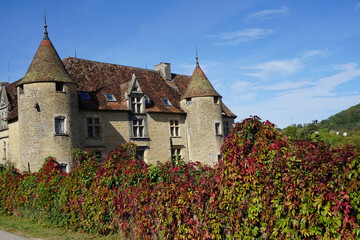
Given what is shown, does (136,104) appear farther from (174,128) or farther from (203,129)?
(203,129)

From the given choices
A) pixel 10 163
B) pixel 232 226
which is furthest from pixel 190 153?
pixel 232 226

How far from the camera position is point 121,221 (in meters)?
7.74

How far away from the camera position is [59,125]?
2038 centimetres

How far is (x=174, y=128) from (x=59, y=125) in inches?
377

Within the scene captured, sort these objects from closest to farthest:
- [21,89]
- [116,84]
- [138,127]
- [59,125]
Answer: [59,125], [21,89], [138,127], [116,84]

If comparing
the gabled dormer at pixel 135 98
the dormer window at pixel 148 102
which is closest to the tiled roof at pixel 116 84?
the dormer window at pixel 148 102

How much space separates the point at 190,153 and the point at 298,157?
2274 centimetres

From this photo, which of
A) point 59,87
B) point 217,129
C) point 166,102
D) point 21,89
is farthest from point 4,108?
point 217,129

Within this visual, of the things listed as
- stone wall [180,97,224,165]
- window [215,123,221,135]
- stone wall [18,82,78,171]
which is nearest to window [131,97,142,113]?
stone wall [180,97,224,165]

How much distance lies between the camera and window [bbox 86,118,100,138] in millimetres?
22875

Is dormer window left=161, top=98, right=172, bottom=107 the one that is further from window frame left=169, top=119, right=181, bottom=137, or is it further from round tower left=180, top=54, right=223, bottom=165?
window frame left=169, top=119, right=181, bottom=137

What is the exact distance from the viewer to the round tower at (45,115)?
19812 mm

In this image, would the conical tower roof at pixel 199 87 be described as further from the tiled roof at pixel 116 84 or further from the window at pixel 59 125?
the window at pixel 59 125

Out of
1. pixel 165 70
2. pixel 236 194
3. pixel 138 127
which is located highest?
pixel 165 70
